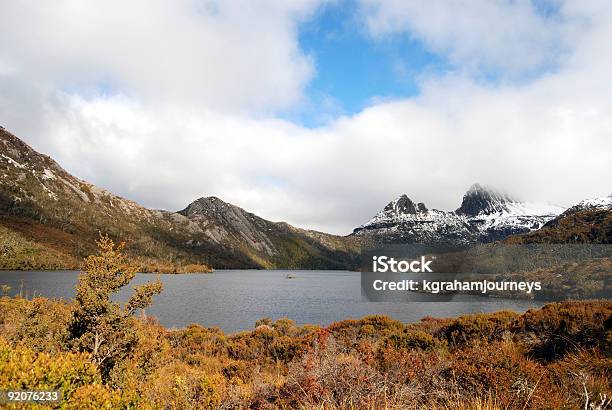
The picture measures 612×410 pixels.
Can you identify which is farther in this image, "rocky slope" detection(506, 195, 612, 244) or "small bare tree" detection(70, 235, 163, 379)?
"rocky slope" detection(506, 195, 612, 244)

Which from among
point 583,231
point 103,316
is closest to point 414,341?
point 103,316

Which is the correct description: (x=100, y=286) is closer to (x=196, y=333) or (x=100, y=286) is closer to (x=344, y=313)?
(x=196, y=333)

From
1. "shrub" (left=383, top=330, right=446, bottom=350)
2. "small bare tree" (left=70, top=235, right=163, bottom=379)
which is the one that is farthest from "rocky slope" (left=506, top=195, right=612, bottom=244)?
"small bare tree" (left=70, top=235, right=163, bottom=379)

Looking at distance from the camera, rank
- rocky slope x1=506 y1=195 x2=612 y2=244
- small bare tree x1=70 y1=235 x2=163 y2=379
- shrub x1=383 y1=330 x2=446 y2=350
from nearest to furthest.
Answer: small bare tree x1=70 y1=235 x2=163 y2=379, shrub x1=383 y1=330 x2=446 y2=350, rocky slope x1=506 y1=195 x2=612 y2=244

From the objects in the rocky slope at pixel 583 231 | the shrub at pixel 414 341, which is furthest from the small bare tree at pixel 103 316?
the rocky slope at pixel 583 231

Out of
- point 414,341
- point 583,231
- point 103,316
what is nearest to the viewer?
→ point 103,316

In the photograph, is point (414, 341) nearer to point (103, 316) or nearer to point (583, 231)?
point (103, 316)

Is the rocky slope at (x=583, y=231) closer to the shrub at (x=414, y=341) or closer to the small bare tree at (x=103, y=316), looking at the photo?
the shrub at (x=414, y=341)

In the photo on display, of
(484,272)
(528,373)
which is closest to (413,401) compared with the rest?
(528,373)

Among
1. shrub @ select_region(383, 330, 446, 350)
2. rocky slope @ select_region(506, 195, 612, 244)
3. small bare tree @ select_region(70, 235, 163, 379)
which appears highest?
rocky slope @ select_region(506, 195, 612, 244)

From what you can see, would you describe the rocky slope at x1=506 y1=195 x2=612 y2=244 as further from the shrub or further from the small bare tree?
the small bare tree

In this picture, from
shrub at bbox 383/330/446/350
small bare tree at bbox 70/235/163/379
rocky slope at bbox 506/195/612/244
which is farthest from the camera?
rocky slope at bbox 506/195/612/244

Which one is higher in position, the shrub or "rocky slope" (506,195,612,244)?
"rocky slope" (506,195,612,244)

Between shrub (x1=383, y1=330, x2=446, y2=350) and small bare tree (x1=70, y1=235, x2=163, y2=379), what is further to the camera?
shrub (x1=383, y1=330, x2=446, y2=350)
